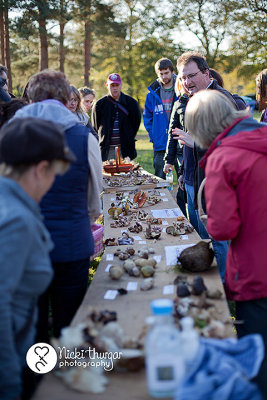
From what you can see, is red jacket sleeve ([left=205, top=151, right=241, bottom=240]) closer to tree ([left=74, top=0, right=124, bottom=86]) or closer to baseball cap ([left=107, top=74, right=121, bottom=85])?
baseball cap ([left=107, top=74, right=121, bottom=85])

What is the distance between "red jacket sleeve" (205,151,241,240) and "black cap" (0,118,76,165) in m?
0.75

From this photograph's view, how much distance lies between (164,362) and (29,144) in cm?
87

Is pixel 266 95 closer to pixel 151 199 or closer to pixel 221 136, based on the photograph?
pixel 151 199

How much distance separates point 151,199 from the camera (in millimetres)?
4363

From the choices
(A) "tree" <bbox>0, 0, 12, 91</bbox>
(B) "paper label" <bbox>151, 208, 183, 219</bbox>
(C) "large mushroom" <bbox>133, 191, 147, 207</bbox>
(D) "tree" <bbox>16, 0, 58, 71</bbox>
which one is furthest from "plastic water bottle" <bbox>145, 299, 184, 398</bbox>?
(D) "tree" <bbox>16, 0, 58, 71</bbox>

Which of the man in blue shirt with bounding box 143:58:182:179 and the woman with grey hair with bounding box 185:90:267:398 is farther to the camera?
the man in blue shirt with bounding box 143:58:182:179

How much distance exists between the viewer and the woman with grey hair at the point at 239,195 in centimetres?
191

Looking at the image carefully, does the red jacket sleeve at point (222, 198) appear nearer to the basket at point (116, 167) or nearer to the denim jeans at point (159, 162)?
the basket at point (116, 167)

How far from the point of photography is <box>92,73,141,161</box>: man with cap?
21.0 feet

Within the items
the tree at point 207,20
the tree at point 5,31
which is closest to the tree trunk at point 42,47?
the tree at point 5,31

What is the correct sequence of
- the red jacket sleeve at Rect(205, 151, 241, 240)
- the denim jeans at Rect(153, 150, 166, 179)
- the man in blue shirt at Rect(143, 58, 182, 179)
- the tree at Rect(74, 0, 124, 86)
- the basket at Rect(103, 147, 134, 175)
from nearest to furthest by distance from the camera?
the red jacket sleeve at Rect(205, 151, 241, 240) < the basket at Rect(103, 147, 134, 175) < the man in blue shirt at Rect(143, 58, 182, 179) < the denim jeans at Rect(153, 150, 166, 179) < the tree at Rect(74, 0, 124, 86)

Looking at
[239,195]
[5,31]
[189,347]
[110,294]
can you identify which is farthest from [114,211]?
[5,31]

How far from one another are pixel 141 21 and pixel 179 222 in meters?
25.7

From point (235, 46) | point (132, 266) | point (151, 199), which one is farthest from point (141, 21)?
point (132, 266)
